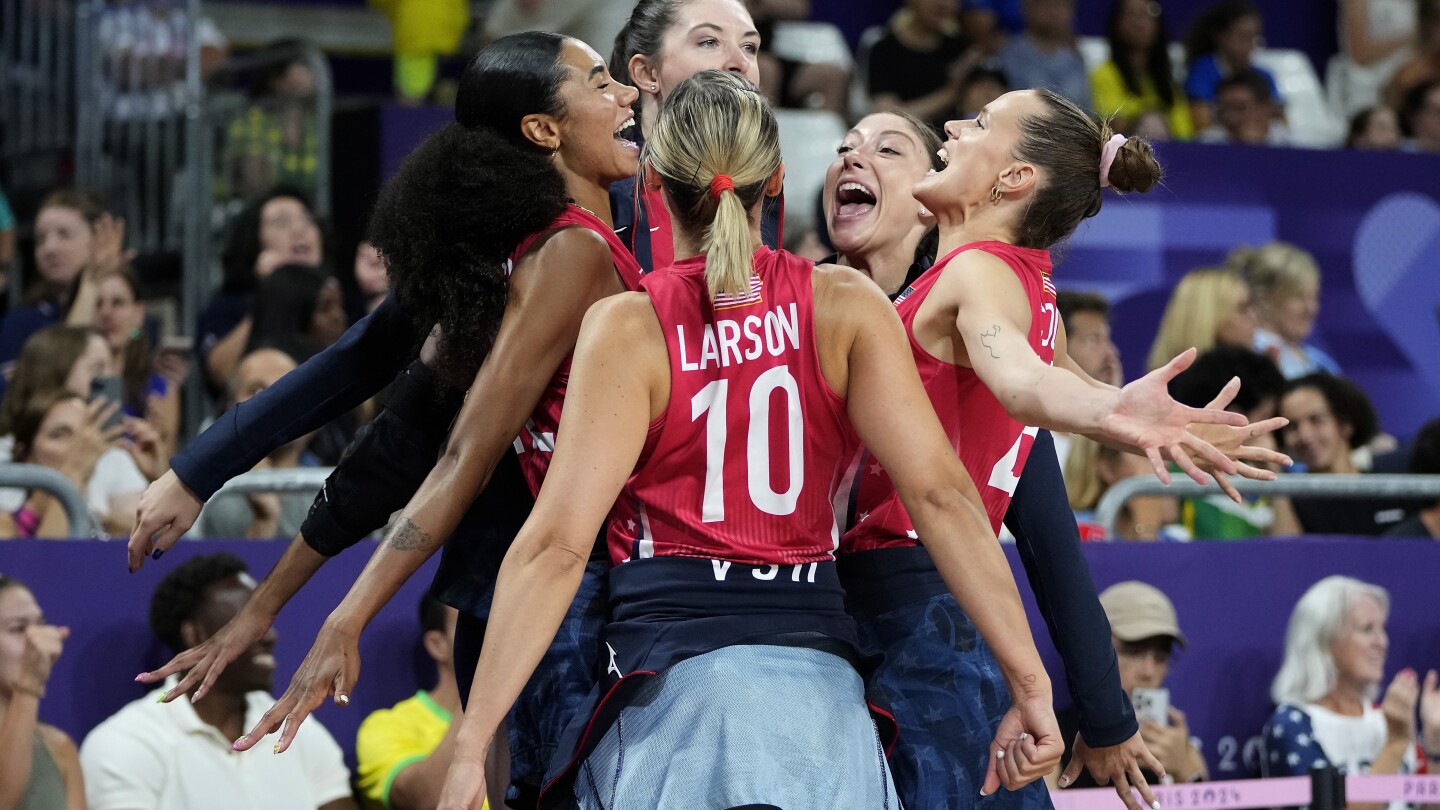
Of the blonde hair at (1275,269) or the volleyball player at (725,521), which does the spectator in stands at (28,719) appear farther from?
the blonde hair at (1275,269)

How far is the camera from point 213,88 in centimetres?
820

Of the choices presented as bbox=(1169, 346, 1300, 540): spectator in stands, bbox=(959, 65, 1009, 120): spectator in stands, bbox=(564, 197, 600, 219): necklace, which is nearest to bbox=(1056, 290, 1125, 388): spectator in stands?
bbox=(1169, 346, 1300, 540): spectator in stands

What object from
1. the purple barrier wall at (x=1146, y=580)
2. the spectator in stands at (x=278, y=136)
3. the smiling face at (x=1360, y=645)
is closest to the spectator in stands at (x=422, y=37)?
the spectator in stands at (x=278, y=136)

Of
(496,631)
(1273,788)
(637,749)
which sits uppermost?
(496,631)

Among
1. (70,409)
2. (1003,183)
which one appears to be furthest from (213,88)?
(1003,183)

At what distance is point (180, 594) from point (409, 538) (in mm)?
1745

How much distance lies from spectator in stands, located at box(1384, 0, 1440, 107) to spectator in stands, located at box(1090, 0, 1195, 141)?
60.6 inches

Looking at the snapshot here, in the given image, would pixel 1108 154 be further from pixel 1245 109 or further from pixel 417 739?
pixel 1245 109

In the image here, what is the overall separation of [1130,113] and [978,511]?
644cm

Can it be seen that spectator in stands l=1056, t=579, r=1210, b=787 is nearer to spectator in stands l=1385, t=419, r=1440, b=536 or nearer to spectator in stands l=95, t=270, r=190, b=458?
spectator in stands l=1385, t=419, r=1440, b=536

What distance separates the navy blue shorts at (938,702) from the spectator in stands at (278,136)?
4.67m

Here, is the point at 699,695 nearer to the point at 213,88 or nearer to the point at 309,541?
the point at 309,541

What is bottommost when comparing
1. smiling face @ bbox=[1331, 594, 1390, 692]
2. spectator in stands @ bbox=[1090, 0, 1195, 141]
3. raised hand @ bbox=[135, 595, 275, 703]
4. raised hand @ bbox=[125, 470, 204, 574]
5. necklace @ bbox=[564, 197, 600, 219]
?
smiling face @ bbox=[1331, 594, 1390, 692]

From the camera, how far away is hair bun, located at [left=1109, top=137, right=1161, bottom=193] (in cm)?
310
